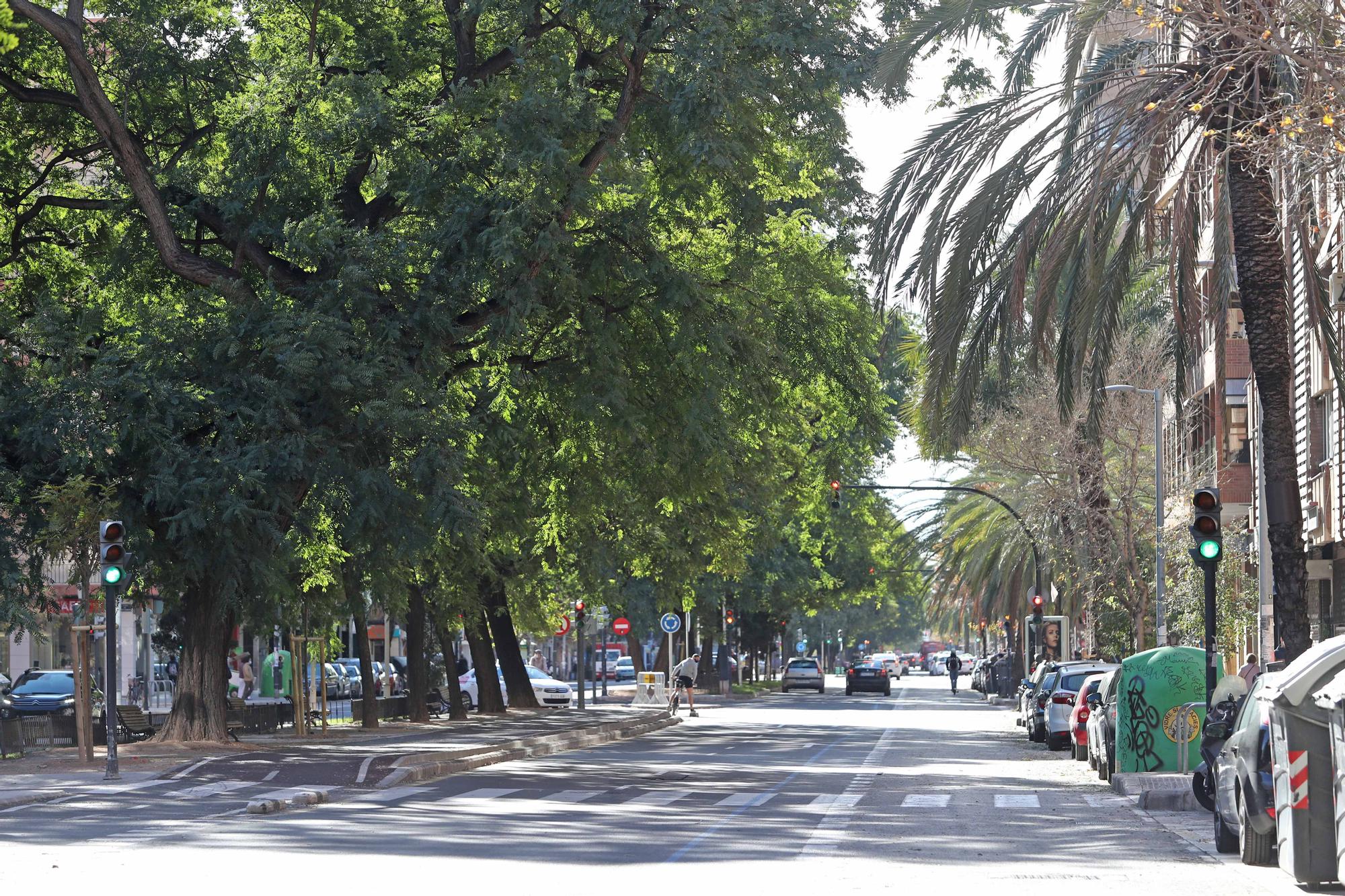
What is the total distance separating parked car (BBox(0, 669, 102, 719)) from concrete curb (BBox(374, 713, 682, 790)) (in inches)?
415

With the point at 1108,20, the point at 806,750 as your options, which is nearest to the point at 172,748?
the point at 806,750

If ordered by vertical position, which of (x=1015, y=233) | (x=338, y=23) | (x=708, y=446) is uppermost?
(x=338, y=23)

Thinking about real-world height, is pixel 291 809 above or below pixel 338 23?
below

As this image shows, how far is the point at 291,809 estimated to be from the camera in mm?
19594

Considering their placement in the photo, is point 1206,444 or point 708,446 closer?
point 708,446

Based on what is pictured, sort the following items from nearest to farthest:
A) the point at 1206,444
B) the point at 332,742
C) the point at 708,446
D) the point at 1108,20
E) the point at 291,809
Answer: the point at 291,809 → the point at 1108,20 → the point at 708,446 → the point at 332,742 → the point at 1206,444

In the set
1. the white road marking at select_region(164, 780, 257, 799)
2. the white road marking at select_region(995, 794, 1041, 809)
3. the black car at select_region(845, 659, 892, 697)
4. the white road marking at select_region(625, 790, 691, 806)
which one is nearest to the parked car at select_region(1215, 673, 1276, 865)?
the white road marking at select_region(995, 794, 1041, 809)

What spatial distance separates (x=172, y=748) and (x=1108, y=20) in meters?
17.4

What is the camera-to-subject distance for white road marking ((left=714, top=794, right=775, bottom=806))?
2059 cm

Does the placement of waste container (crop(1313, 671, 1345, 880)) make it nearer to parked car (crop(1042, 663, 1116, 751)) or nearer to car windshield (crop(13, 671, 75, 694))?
parked car (crop(1042, 663, 1116, 751))

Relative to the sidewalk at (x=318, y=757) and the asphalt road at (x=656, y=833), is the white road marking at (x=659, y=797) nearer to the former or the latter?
the asphalt road at (x=656, y=833)

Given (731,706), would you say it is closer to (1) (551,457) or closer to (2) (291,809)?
(1) (551,457)

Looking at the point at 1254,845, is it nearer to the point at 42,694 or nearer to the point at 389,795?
the point at 389,795

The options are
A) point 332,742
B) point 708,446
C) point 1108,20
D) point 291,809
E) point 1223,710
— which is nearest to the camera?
point 1223,710
